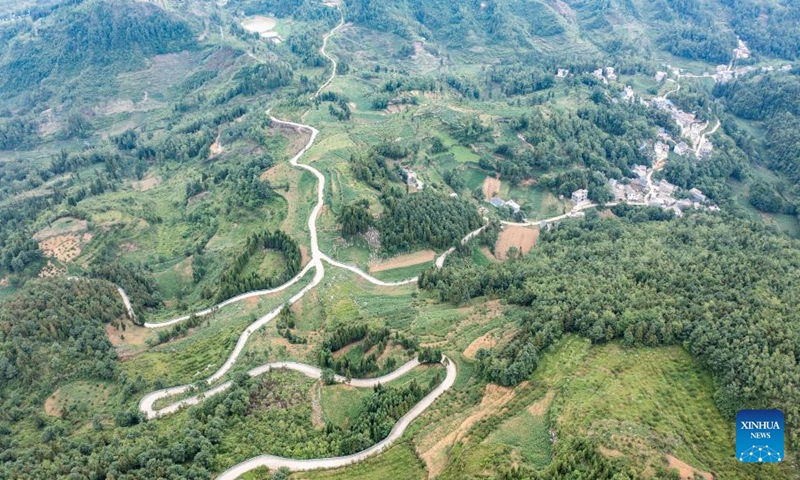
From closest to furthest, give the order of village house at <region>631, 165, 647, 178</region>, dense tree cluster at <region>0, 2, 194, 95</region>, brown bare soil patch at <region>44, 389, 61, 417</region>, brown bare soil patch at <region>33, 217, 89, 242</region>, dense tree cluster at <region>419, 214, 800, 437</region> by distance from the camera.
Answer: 1. dense tree cluster at <region>419, 214, 800, 437</region>
2. brown bare soil patch at <region>44, 389, 61, 417</region>
3. brown bare soil patch at <region>33, 217, 89, 242</region>
4. village house at <region>631, 165, 647, 178</region>
5. dense tree cluster at <region>0, 2, 194, 95</region>

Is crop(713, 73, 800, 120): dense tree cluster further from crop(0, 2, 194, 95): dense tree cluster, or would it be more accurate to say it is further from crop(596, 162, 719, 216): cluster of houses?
crop(0, 2, 194, 95): dense tree cluster

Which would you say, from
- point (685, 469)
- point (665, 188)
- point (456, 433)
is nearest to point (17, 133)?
point (456, 433)

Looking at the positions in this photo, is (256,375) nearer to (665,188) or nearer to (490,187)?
(490,187)

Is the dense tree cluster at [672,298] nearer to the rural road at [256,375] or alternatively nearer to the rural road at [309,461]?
the rural road at [256,375]

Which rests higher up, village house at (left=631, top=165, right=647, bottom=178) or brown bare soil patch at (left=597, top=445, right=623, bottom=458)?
brown bare soil patch at (left=597, top=445, right=623, bottom=458)

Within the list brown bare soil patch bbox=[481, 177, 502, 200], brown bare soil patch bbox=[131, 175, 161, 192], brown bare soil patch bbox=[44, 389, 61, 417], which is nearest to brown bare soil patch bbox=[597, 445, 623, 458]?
brown bare soil patch bbox=[44, 389, 61, 417]
